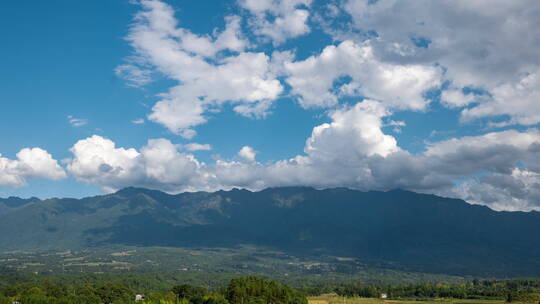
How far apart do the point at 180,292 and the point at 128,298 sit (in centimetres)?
1943

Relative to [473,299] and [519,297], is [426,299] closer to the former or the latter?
[473,299]

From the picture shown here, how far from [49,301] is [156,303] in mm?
36248

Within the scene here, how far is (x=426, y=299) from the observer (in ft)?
639

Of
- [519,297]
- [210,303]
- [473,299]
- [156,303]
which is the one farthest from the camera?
[473,299]

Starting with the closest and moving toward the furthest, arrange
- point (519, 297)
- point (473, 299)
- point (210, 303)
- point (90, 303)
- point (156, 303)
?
1. point (156, 303)
2. point (210, 303)
3. point (90, 303)
4. point (519, 297)
5. point (473, 299)

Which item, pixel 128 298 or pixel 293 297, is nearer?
pixel 293 297

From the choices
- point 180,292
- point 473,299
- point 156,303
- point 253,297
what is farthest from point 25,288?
point 473,299

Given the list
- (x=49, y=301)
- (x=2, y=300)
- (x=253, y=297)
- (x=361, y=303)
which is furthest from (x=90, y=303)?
(x=361, y=303)

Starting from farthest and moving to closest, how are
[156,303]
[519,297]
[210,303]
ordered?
[519,297], [210,303], [156,303]

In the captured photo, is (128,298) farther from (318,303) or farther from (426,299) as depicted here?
(426,299)

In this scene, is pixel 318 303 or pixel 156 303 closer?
pixel 156 303

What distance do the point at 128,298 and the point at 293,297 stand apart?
217ft

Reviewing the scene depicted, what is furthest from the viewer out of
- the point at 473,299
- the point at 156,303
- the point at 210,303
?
the point at 473,299

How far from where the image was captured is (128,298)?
557 feet
